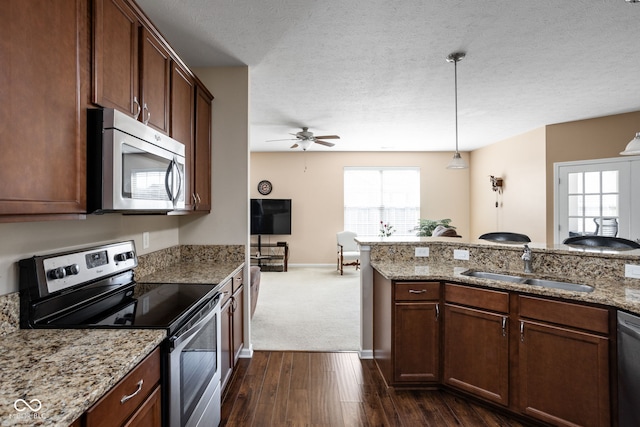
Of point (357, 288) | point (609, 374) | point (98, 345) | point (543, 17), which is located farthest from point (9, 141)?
point (357, 288)

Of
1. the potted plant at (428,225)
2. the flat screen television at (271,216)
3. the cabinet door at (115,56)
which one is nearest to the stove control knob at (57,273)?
the cabinet door at (115,56)

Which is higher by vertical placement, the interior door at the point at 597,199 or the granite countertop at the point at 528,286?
the interior door at the point at 597,199

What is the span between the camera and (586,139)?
4.65 m

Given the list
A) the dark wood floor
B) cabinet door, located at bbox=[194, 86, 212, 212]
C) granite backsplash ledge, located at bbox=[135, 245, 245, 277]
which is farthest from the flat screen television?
the dark wood floor

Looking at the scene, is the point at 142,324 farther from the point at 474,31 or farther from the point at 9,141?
the point at 474,31

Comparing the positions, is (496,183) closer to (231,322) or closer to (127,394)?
(231,322)

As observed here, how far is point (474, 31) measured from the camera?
2400 mm

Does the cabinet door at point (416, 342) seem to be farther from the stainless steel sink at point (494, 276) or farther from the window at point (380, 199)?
the window at point (380, 199)

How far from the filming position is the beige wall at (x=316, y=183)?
7.26 metres

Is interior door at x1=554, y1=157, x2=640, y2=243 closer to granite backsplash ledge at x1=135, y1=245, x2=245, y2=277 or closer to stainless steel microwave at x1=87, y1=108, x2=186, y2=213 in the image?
granite backsplash ledge at x1=135, y1=245, x2=245, y2=277

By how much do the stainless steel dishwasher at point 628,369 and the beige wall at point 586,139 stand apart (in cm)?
396

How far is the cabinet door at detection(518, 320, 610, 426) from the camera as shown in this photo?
1676 millimetres

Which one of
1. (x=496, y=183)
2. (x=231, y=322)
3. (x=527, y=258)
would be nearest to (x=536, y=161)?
(x=496, y=183)

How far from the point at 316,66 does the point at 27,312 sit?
8.97 ft
